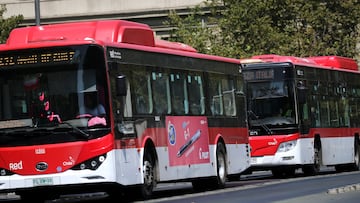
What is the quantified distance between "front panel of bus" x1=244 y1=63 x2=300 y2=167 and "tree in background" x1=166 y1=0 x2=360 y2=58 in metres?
15.8

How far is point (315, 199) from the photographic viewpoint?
18.3m

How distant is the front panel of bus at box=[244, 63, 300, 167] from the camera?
1158 inches

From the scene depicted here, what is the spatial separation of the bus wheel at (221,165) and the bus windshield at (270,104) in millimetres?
4332

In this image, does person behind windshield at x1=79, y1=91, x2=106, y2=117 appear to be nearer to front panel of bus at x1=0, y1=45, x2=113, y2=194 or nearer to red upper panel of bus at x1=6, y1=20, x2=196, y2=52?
front panel of bus at x1=0, y1=45, x2=113, y2=194

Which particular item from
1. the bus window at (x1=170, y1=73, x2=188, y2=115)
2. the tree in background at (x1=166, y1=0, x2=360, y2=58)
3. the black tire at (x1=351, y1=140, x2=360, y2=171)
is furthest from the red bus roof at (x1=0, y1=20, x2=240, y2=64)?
the tree in background at (x1=166, y1=0, x2=360, y2=58)

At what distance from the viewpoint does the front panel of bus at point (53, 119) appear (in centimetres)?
1862

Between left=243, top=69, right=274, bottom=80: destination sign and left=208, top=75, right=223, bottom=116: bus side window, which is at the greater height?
left=243, top=69, right=274, bottom=80: destination sign

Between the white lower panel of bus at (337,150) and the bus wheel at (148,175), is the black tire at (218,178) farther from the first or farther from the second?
the white lower panel of bus at (337,150)

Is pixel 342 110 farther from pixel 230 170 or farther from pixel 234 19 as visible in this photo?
pixel 234 19

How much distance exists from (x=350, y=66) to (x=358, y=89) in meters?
0.80

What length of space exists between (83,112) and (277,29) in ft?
97.0

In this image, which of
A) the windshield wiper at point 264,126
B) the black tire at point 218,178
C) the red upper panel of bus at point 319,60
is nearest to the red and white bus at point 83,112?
the black tire at point 218,178

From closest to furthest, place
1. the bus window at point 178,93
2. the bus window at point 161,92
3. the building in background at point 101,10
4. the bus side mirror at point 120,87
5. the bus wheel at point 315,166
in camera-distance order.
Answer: the bus side mirror at point 120,87 → the bus window at point 161,92 → the bus window at point 178,93 → the bus wheel at point 315,166 → the building in background at point 101,10

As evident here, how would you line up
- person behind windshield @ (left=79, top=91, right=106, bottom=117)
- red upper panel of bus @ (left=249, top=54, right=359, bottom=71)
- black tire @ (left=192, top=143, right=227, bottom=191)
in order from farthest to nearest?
1. red upper panel of bus @ (left=249, top=54, right=359, bottom=71)
2. black tire @ (left=192, top=143, right=227, bottom=191)
3. person behind windshield @ (left=79, top=91, right=106, bottom=117)
